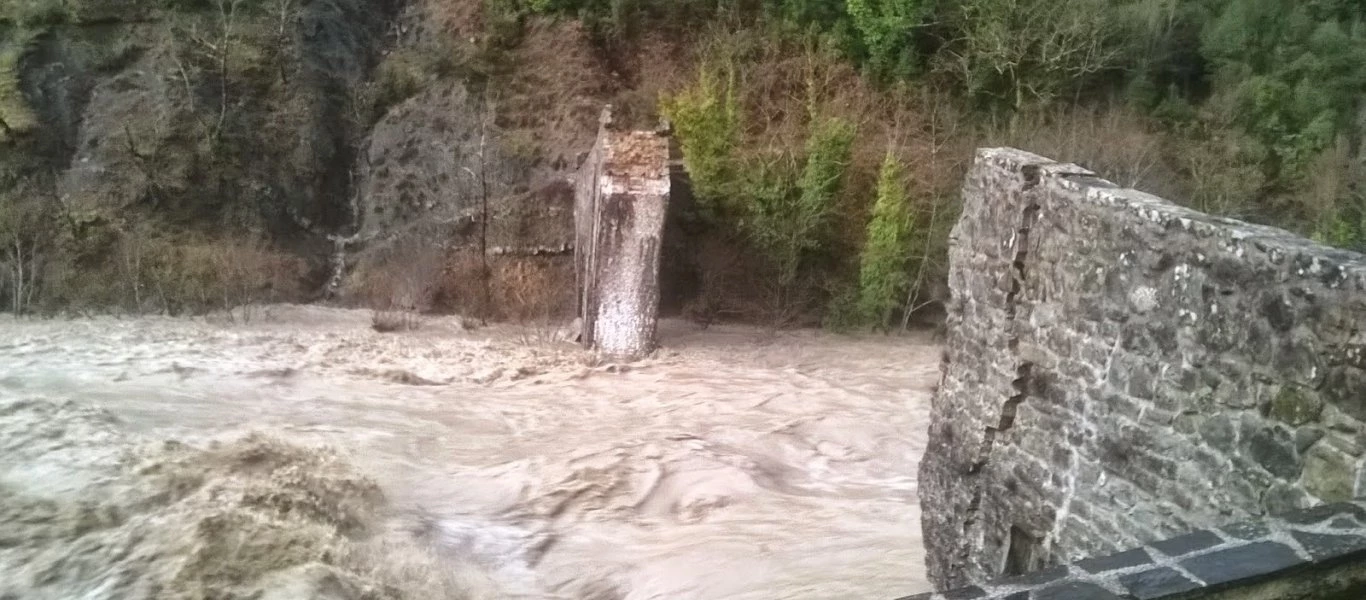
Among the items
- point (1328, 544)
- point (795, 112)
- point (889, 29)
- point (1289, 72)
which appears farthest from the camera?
point (889, 29)

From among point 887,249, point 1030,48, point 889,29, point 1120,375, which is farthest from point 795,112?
point 1120,375

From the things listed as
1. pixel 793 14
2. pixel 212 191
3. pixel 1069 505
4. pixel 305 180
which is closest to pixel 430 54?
pixel 305 180

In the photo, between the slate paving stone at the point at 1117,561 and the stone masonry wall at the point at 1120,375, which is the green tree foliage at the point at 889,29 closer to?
the stone masonry wall at the point at 1120,375

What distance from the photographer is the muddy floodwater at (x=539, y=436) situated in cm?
616

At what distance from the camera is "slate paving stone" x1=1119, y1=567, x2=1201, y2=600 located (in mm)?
2447

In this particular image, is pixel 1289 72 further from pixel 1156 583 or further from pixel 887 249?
pixel 1156 583

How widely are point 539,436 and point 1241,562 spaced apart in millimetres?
6650

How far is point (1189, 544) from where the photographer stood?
2.73 m

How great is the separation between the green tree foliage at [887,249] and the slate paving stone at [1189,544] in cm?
979

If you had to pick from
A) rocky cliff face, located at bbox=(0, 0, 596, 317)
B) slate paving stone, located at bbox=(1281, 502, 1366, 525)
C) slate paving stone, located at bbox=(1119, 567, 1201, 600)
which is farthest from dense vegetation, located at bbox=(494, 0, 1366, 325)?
slate paving stone, located at bbox=(1119, 567, 1201, 600)

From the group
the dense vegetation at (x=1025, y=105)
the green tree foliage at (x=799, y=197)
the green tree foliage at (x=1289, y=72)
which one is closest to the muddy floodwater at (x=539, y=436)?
the green tree foliage at (x=799, y=197)

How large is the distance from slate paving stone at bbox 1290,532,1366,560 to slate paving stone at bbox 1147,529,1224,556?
183 mm

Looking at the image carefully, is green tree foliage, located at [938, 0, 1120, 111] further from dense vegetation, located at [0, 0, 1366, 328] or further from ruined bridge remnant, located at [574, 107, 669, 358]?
ruined bridge remnant, located at [574, 107, 669, 358]

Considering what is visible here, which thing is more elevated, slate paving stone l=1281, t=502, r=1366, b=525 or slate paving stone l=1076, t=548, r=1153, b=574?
slate paving stone l=1281, t=502, r=1366, b=525
